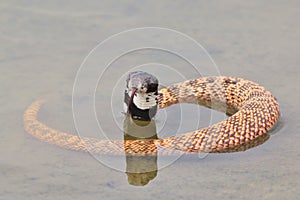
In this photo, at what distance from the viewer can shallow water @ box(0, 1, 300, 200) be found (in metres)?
8.08

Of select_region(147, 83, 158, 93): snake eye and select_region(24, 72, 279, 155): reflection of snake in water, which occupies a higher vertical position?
select_region(147, 83, 158, 93): snake eye

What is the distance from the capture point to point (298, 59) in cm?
1115

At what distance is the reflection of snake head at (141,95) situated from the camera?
9.16 metres

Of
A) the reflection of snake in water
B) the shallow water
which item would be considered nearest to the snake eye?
the reflection of snake in water

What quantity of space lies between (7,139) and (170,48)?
3.57 metres

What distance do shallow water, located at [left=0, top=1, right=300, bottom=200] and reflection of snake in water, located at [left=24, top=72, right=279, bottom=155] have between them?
15 cm

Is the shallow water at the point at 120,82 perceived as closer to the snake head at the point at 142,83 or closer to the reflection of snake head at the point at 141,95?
the reflection of snake head at the point at 141,95

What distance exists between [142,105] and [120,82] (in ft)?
3.92

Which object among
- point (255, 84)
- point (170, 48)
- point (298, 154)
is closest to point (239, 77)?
point (255, 84)

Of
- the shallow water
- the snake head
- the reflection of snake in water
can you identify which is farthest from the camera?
the snake head

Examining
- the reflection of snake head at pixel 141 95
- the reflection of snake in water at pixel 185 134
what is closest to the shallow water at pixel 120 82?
the reflection of snake in water at pixel 185 134

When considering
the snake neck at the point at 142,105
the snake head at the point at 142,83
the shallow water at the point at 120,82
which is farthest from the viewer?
the snake neck at the point at 142,105

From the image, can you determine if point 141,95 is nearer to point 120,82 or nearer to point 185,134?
point 185,134

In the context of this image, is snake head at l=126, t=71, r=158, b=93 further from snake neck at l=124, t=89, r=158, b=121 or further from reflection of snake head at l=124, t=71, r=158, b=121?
snake neck at l=124, t=89, r=158, b=121
